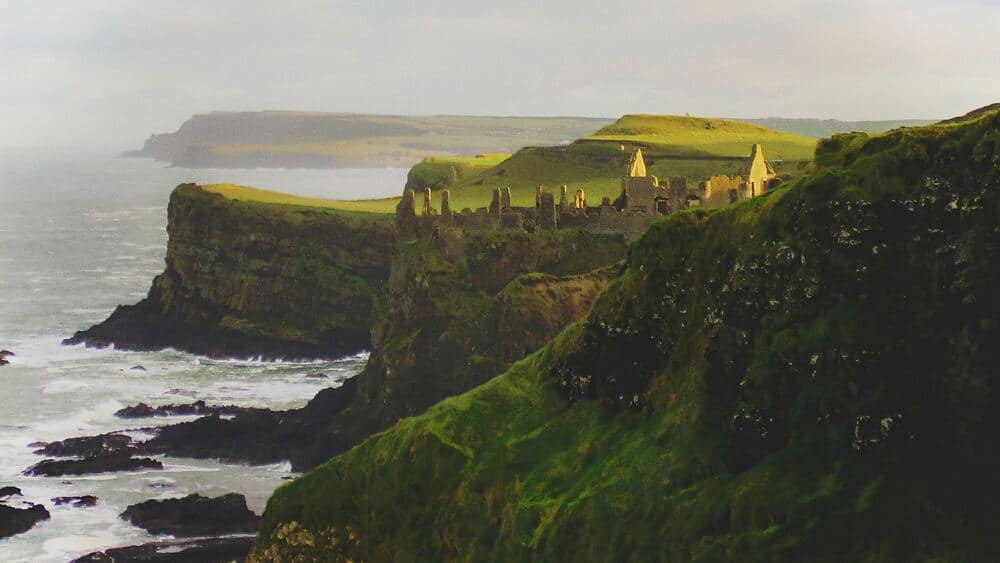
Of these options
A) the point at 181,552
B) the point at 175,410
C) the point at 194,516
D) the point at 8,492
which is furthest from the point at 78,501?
the point at 175,410

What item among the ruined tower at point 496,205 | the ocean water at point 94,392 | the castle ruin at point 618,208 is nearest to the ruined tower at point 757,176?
the castle ruin at point 618,208

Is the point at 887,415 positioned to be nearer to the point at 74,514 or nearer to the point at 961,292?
the point at 961,292

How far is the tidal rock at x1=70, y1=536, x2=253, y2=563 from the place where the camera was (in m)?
67.2

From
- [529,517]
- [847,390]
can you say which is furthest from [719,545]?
[529,517]

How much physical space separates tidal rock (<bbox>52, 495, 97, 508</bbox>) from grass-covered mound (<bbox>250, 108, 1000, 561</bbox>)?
76.3ft

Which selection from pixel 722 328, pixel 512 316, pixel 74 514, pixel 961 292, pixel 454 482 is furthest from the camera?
→ pixel 512 316

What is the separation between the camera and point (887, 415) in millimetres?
41000

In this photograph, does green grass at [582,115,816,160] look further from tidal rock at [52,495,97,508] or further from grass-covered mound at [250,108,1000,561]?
grass-covered mound at [250,108,1000,561]

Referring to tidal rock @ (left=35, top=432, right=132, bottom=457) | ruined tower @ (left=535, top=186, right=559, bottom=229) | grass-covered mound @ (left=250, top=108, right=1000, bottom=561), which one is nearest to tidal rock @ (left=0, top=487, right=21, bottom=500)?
tidal rock @ (left=35, top=432, right=132, bottom=457)

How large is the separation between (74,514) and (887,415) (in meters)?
42.1

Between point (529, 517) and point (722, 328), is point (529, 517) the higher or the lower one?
the lower one

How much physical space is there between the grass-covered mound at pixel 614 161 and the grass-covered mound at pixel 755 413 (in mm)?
55230

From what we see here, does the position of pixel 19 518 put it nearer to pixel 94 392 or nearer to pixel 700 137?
pixel 94 392

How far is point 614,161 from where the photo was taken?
13062 centimetres
